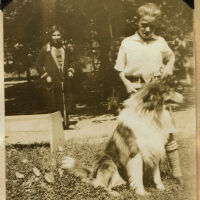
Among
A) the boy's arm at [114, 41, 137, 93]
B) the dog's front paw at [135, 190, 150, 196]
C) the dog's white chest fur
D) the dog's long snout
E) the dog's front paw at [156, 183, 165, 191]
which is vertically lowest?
the dog's front paw at [135, 190, 150, 196]

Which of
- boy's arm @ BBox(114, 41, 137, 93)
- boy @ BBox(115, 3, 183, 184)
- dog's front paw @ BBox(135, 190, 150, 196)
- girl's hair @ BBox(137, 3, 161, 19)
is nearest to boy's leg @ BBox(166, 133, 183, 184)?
boy @ BBox(115, 3, 183, 184)

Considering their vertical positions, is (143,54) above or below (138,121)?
above

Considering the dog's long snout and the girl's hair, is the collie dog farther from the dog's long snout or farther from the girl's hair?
the girl's hair

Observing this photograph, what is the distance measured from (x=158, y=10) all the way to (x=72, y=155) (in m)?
0.98

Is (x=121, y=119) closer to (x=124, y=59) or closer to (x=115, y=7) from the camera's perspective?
(x=124, y=59)

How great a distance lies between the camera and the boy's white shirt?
196cm

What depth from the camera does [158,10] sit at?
1.99 m

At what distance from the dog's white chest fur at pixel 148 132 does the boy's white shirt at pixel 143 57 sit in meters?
0.22

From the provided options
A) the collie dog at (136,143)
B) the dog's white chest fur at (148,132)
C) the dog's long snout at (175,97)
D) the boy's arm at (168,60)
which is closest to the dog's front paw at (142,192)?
the collie dog at (136,143)

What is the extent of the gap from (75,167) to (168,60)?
32.1 inches

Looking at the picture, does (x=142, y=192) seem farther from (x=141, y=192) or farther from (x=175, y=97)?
(x=175, y=97)

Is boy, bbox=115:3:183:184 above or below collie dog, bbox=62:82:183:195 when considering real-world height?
above

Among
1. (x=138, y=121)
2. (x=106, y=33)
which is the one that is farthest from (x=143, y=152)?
(x=106, y=33)

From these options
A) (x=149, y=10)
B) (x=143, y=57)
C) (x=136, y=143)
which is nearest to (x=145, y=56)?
(x=143, y=57)
